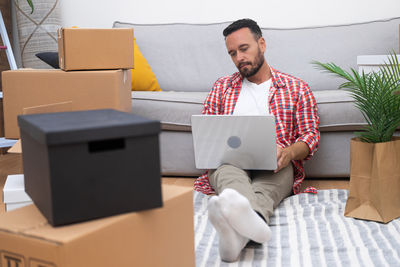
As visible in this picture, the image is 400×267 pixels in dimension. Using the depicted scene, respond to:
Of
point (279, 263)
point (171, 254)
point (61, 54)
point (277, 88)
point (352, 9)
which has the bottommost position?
point (279, 263)

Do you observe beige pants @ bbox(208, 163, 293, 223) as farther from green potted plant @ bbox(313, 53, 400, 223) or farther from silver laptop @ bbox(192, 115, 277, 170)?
green potted plant @ bbox(313, 53, 400, 223)

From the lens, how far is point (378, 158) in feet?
5.49

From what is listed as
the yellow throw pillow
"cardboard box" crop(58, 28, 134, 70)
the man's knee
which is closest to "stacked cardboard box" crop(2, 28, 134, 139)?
"cardboard box" crop(58, 28, 134, 70)

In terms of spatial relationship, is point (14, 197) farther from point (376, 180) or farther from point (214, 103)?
→ point (376, 180)

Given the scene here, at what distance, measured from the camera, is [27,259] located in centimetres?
91

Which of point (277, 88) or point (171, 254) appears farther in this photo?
point (277, 88)

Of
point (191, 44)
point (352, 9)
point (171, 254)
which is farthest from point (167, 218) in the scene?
point (352, 9)

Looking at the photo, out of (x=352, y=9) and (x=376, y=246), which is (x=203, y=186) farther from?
(x=352, y=9)

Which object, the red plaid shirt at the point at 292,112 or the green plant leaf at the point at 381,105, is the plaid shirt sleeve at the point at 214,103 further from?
the green plant leaf at the point at 381,105

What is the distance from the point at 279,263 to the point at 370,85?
72 centimetres

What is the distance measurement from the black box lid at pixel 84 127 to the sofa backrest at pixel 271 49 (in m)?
1.90

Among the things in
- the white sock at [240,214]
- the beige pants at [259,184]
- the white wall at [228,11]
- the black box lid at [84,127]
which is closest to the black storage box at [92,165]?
the black box lid at [84,127]

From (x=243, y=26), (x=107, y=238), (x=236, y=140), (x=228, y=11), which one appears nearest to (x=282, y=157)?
(x=236, y=140)

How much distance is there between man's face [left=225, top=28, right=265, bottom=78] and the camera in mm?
2082
